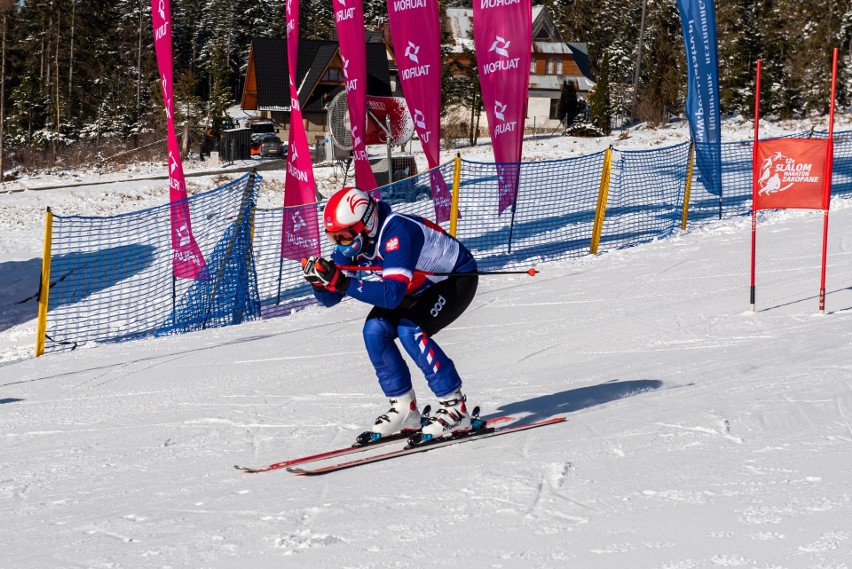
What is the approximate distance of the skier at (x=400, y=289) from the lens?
500 cm

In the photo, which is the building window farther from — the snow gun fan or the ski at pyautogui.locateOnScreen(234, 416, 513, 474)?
the ski at pyautogui.locateOnScreen(234, 416, 513, 474)

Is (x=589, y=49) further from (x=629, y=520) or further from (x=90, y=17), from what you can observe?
(x=629, y=520)

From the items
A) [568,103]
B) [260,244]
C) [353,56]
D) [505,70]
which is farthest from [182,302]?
[568,103]

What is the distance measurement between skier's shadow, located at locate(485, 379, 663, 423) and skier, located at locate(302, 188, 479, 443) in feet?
2.81

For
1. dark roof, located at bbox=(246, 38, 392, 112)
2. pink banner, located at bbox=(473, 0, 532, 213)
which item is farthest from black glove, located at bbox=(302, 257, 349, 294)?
dark roof, located at bbox=(246, 38, 392, 112)

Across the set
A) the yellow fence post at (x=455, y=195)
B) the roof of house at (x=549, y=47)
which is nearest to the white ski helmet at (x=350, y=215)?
the yellow fence post at (x=455, y=195)

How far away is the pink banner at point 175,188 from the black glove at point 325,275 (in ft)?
24.6

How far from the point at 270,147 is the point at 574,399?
128 feet

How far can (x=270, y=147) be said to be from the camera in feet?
144

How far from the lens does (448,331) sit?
1011cm

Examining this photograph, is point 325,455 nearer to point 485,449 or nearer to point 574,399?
point 485,449

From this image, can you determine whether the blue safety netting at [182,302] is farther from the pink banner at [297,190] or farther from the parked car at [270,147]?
the parked car at [270,147]

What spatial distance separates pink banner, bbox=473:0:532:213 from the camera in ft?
48.9

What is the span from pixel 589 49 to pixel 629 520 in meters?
73.1
